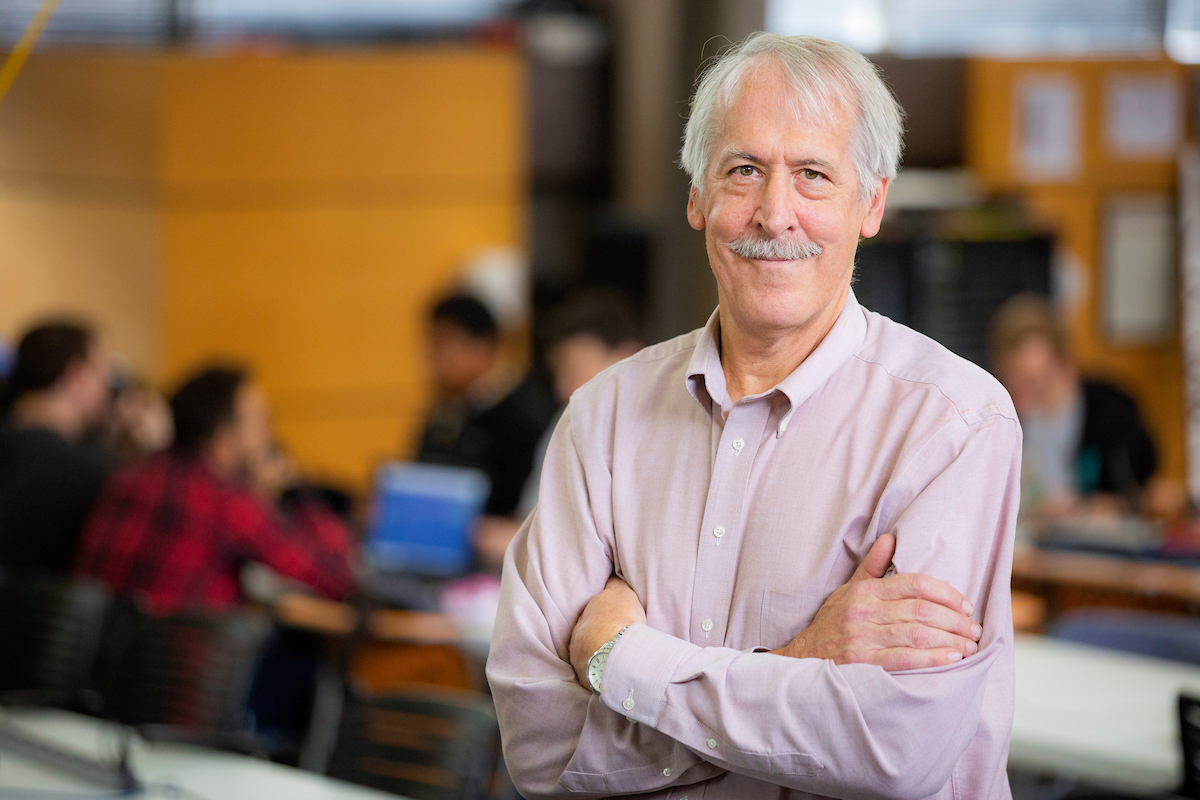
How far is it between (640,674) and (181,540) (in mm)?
3002

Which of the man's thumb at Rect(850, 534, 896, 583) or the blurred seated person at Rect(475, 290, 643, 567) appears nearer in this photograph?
the man's thumb at Rect(850, 534, 896, 583)

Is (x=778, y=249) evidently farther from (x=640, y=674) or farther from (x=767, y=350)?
(x=640, y=674)

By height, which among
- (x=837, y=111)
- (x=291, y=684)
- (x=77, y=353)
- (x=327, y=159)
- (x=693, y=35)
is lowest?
(x=291, y=684)

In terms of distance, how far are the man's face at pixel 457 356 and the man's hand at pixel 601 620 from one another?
142 inches

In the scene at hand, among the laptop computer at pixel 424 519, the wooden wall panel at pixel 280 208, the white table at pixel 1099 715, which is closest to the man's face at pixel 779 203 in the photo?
the white table at pixel 1099 715

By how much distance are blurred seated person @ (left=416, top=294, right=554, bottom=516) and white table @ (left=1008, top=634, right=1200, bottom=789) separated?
6.71ft

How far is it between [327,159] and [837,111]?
668 cm

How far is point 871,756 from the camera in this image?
1.27m

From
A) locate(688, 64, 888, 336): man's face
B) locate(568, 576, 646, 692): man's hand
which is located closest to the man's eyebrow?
locate(688, 64, 888, 336): man's face

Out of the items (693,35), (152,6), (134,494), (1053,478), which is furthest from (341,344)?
(1053,478)

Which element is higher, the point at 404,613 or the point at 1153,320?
the point at 1153,320

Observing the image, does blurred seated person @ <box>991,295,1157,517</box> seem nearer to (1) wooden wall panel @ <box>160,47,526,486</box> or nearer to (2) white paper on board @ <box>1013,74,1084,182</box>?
(2) white paper on board @ <box>1013,74,1084,182</box>

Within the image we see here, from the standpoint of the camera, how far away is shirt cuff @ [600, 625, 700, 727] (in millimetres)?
1327

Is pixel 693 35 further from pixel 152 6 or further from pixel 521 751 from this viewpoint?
pixel 521 751
